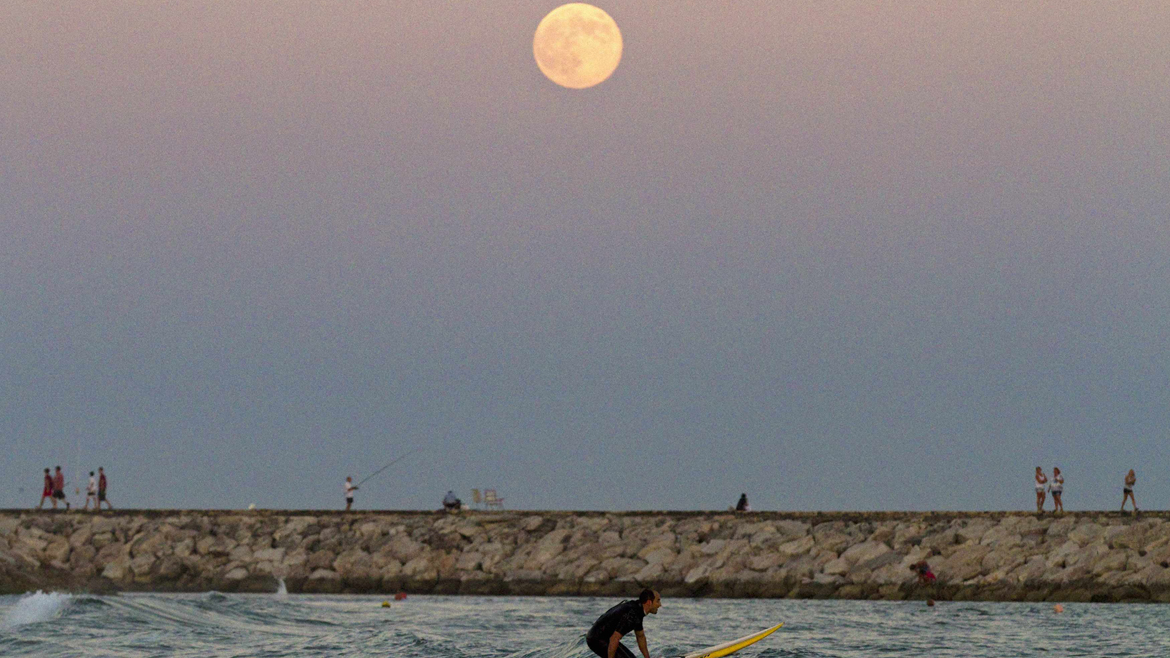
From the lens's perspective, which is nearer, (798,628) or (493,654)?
(493,654)

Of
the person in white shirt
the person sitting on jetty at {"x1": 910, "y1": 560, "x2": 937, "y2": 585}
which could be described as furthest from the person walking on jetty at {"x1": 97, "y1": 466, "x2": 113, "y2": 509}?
the person sitting on jetty at {"x1": 910, "y1": 560, "x2": 937, "y2": 585}

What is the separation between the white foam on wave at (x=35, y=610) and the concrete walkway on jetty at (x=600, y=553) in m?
7.95

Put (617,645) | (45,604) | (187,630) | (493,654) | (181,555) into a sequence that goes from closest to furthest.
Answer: (617,645) → (493,654) → (187,630) → (45,604) → (181,555)

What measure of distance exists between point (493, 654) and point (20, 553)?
80.6ft

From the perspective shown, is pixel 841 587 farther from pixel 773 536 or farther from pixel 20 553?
pixel 20 553

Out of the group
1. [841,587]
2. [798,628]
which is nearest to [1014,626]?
[798,628]

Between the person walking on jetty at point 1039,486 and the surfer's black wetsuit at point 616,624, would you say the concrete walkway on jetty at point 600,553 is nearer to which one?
the person walking on jetty at point 1039,486

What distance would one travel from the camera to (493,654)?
86.7 ft

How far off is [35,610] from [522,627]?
39.5ft

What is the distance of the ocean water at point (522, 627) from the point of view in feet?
89.1

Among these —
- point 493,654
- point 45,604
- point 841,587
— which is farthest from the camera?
point 841,587

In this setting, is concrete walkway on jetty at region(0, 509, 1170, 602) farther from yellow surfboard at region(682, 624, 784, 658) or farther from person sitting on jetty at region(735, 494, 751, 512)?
yellow surfboard at region(682, 624, 784, 658)

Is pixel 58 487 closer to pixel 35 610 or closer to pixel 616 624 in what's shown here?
pixel 35 610

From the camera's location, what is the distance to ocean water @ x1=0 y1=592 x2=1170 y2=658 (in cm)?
2717
